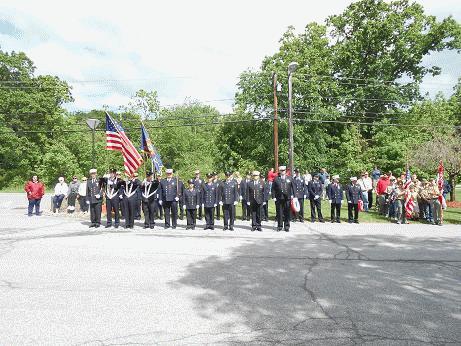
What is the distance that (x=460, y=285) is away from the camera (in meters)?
6.25

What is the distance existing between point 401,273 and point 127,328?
5147 millimetres

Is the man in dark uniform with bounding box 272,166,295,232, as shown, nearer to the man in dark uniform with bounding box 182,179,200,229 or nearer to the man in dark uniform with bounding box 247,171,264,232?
the man in dark uniform with bounding box 247,171,264,232

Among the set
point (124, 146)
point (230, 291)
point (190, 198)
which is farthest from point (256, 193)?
point (230, 291)

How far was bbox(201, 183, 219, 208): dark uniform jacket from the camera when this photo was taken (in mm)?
13391

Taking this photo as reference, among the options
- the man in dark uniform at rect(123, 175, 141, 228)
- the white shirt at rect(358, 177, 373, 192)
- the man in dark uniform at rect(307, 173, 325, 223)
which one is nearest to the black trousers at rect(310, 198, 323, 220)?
the man in dark uniform at rect(307, 173, 325, 223)

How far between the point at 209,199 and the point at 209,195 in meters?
0.15

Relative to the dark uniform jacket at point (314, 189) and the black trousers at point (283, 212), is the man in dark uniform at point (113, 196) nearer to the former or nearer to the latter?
the black trousers at point (283, 212)

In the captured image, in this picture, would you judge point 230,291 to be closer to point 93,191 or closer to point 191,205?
point 191,205

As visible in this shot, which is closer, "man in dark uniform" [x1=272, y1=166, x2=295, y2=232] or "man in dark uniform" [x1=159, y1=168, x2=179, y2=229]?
"man in dark uniform" [x1=272, y1=166, x2=295, y2=232]

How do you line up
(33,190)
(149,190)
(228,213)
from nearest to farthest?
(228,213) < (149,190) < (33,190)

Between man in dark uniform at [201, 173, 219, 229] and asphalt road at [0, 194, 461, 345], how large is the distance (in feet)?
7.81

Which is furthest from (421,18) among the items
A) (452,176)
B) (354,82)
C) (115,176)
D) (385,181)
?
(115,176)

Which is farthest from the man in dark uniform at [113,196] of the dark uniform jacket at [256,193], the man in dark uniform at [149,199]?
the dark uniform jacket at [256,193]

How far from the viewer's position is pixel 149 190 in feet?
44.4
